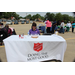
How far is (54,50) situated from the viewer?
3287 mm

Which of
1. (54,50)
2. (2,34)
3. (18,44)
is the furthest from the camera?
(2,34)

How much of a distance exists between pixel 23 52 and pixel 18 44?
304mm

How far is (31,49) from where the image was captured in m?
3.14

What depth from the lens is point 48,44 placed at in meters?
3.19

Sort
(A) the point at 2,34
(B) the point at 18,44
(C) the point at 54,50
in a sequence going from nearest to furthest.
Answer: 1. (B) the point at 18,44
2. (C) the point at 54,50
3. (A) the point at 2,34

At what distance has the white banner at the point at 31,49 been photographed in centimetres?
309

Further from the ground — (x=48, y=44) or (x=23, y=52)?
(x=48, y=44)

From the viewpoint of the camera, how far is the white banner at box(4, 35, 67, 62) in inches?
121
